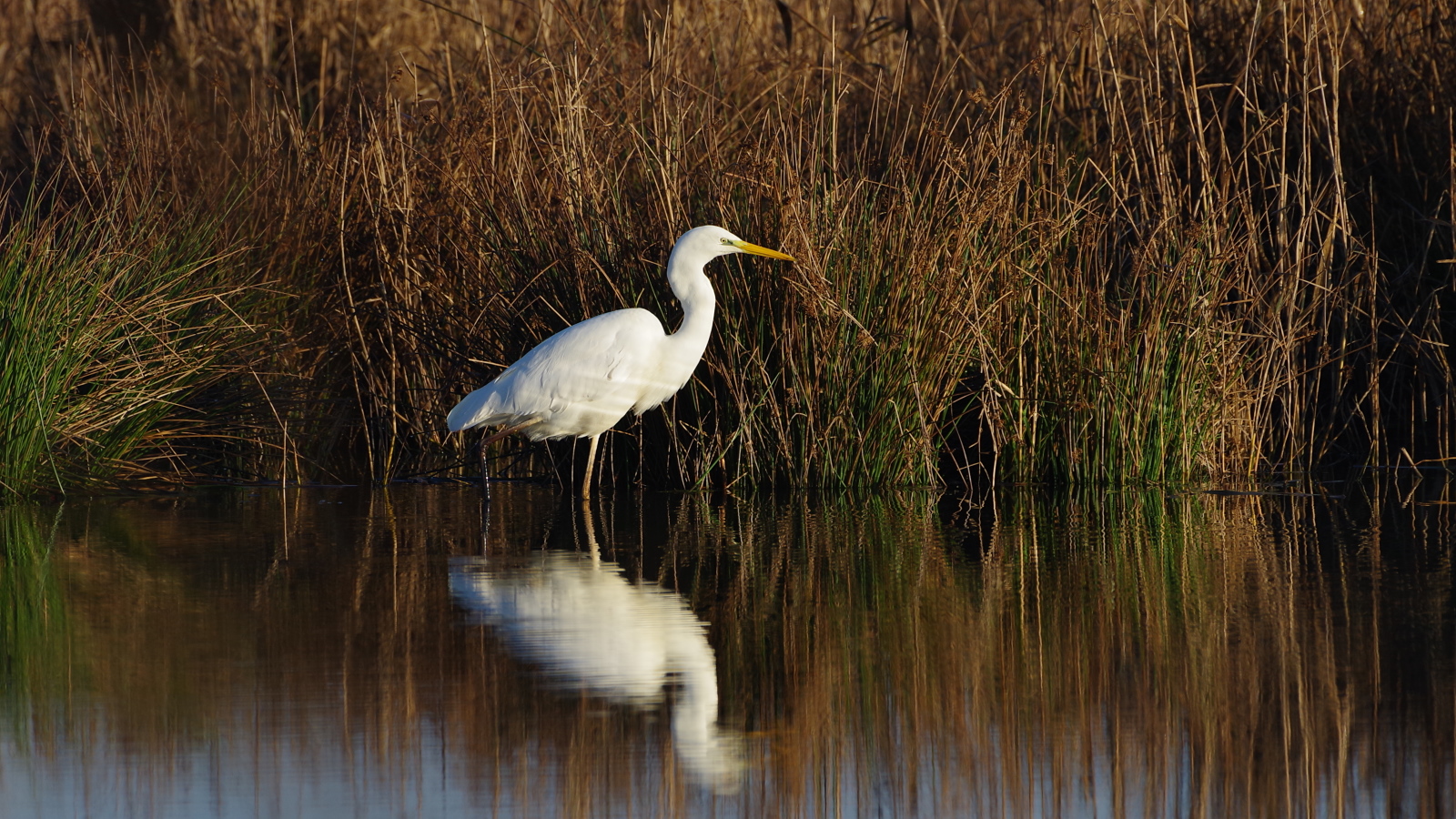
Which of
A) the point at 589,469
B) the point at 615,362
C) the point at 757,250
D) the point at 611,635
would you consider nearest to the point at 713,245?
the point at 757,250

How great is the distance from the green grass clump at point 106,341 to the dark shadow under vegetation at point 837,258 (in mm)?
26

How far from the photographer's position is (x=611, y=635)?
423 cm

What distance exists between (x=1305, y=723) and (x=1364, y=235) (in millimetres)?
5222

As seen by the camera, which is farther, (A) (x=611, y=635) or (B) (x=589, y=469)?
(B) (x=589, y=469)

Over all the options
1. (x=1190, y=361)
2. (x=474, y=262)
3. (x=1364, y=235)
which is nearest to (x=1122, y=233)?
(x=1190, y=361)

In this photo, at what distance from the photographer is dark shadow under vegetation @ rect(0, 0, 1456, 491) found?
682cm

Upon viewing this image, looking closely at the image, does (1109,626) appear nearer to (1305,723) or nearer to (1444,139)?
(1305,723)

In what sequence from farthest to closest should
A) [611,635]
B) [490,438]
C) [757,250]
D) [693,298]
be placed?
[490,438] → [693,298] → [757,250] → [611,635]

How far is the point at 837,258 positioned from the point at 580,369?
1.18 metres

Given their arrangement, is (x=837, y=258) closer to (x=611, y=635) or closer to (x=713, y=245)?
(x=713, y=245)

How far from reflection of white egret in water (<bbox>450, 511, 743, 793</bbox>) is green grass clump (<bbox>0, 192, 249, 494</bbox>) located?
2.17 m

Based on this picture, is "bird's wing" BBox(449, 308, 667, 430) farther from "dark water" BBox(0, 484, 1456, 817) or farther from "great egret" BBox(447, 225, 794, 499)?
"dark water" BBox(0, 484, 1456, 817)

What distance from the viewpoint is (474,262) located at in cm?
753

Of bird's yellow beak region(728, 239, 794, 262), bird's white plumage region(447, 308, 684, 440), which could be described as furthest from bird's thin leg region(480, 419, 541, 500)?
bird's yellow beak region(728, 239, 794, 262)
